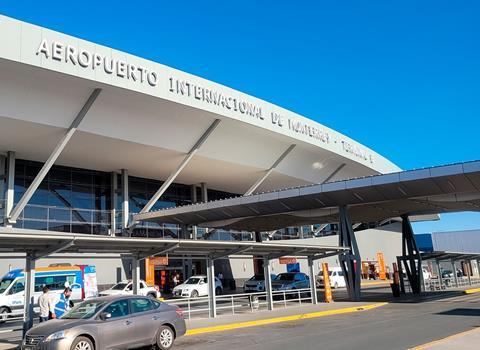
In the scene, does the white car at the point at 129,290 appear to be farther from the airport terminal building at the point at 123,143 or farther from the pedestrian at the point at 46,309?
the pedestrian at the point at 46,309

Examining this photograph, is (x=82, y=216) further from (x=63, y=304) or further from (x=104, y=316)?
(x=104, y=316)

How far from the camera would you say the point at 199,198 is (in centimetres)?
4509

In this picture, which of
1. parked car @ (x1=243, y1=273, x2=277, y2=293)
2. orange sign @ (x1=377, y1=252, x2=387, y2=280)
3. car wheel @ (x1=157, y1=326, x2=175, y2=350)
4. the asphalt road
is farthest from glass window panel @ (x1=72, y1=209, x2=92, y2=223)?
orange sign @ (x1=377, y1=252, x2=387, y2=280)

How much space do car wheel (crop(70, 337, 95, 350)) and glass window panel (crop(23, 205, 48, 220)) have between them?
79.3 ft

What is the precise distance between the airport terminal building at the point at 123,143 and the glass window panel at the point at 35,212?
7 centimetres

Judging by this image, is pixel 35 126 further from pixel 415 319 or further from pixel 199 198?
pixel 415 319

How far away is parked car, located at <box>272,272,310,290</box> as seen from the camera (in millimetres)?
31016

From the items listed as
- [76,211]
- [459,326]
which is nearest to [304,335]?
[459,326]

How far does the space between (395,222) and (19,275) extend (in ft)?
175

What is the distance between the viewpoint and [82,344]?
34.1ft

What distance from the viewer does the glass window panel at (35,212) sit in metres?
32.3

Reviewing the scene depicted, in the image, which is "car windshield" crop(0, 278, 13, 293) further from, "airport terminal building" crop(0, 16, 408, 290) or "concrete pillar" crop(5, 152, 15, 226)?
"concrete pillar" crop(5, 152, 15, 226)

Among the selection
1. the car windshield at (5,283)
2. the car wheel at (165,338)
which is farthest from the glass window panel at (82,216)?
the car wheel at (165,338)

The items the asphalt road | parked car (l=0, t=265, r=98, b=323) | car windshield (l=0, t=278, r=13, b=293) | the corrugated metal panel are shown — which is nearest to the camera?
the asphalt road
